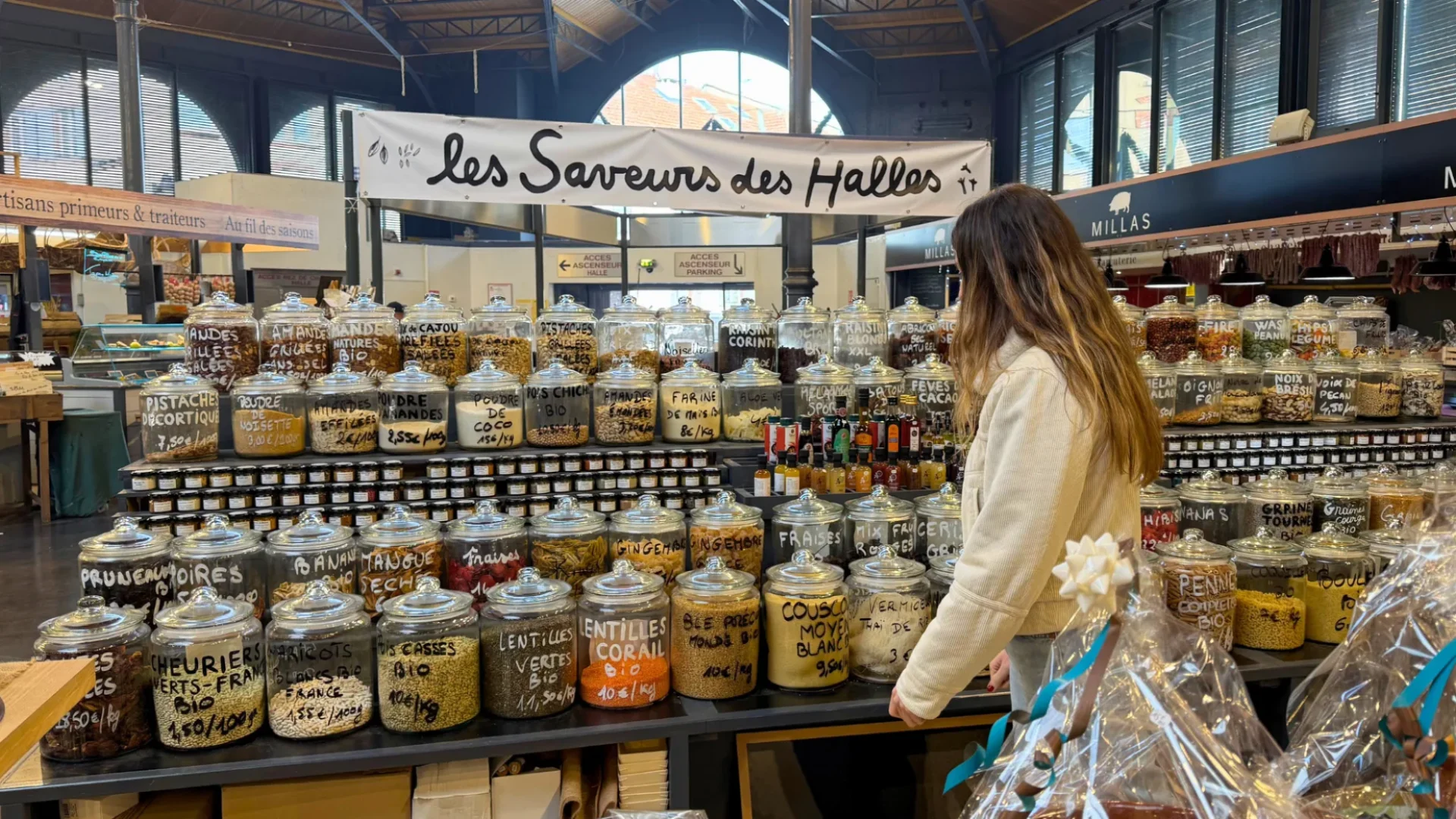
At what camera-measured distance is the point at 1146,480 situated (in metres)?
1.61

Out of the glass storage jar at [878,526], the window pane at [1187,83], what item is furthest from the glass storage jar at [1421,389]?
the window pane at [1187,83]

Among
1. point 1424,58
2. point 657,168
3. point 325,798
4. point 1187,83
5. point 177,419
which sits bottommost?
point 325,798

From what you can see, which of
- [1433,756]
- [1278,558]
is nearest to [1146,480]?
[1433,756]

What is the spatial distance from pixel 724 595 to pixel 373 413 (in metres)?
1.28

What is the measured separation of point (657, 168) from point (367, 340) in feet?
4.18

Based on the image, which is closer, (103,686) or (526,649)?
(103,686)

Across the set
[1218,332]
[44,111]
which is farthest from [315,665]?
[44,111]

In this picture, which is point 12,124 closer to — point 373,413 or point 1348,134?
point 373,413

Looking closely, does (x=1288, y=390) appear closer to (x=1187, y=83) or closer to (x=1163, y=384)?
(x=1163, y=384)

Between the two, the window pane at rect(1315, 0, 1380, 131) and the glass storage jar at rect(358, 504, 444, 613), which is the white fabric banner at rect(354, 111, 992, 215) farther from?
the window pane at rect(1315, 0, 1380, 131)

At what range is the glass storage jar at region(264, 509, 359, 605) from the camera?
2.21m

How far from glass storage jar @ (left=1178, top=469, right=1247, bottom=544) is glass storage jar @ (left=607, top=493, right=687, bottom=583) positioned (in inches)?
58.7

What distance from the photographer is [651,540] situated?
2.38 m

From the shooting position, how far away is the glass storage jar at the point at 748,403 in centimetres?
299
